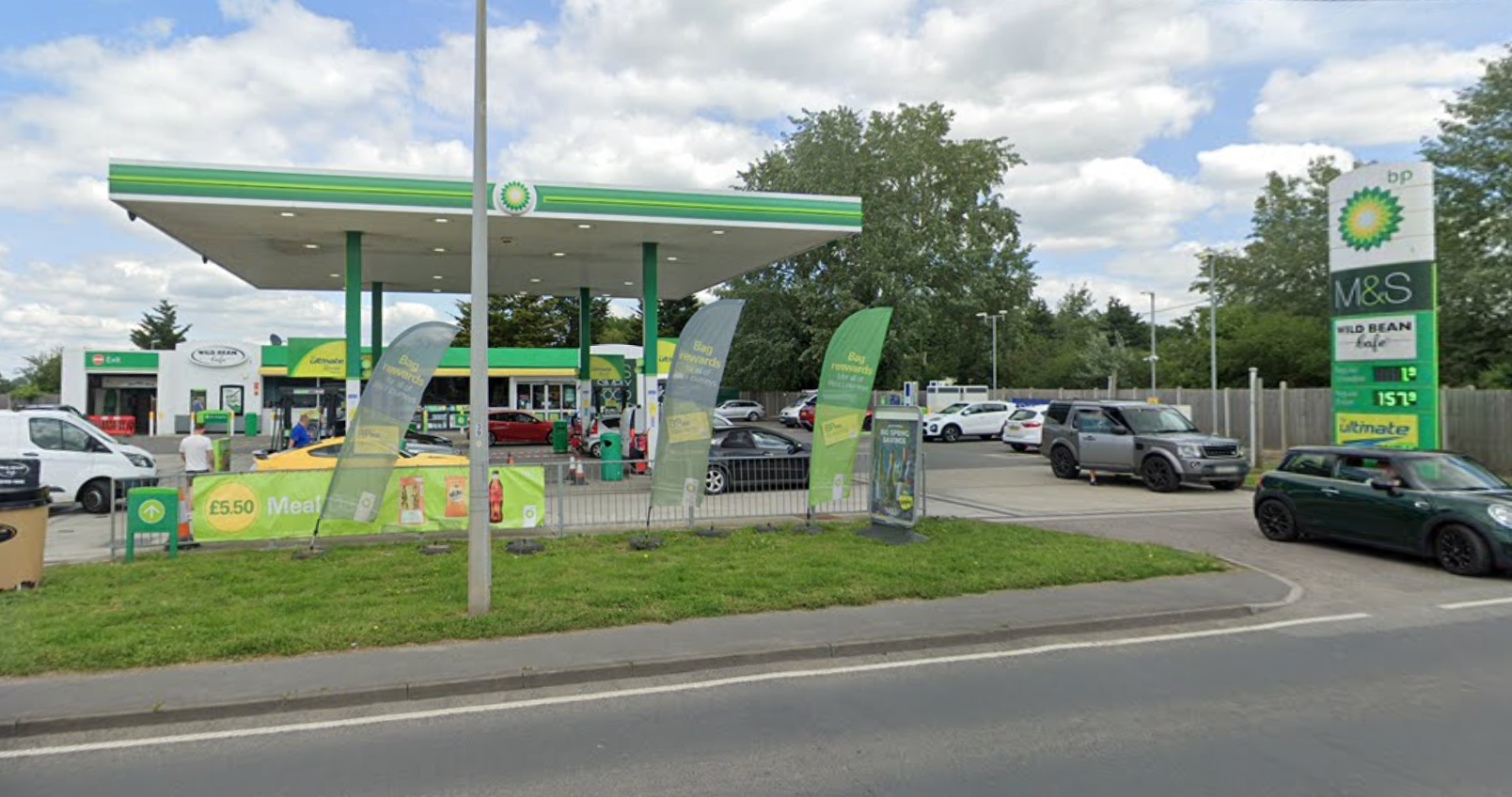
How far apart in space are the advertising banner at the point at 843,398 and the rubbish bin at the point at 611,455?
23.7 ft

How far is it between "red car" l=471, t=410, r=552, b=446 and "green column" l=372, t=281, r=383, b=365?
7.41 metres

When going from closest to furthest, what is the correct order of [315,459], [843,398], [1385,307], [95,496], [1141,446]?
1. [843,398]
2. [315,459]
3. [95,496]
4. [1385,307]
5. [1141,446]

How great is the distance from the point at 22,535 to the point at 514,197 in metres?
10.4

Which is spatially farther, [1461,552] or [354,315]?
[354,315]

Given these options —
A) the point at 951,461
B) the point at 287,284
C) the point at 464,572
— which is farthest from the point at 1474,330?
the point at 287,284

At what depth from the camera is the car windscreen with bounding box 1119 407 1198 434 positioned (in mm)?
19203

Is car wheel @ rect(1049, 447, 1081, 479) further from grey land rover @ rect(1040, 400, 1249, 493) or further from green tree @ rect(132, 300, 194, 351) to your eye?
green tree @ rect(132, 300, 194, 351)

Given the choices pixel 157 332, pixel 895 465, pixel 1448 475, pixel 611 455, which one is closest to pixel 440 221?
pixel 611 455

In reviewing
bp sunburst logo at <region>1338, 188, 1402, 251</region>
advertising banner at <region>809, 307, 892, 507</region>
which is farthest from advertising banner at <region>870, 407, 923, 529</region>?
bp sunburst logo at <region>1338, 188, 1402, 251</region>

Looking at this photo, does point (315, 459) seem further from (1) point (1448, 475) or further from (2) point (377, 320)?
→ (1) point (1448, 475)

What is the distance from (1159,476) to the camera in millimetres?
18188

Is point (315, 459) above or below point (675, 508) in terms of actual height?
above

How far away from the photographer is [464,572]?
9609 mm

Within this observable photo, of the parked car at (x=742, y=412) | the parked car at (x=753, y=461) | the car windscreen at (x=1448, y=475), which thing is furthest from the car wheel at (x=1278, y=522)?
the parked car at (x=742, y=412)
